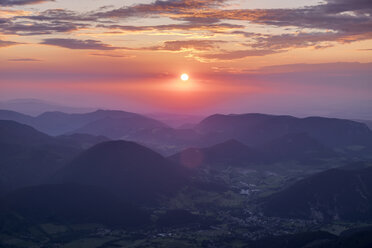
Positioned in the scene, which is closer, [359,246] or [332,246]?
[359,246]
